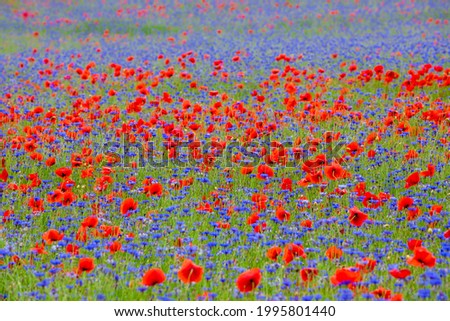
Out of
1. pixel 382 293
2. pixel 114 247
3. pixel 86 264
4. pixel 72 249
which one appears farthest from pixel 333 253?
pixel 72 249

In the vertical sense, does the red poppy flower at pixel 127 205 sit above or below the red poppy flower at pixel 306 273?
above

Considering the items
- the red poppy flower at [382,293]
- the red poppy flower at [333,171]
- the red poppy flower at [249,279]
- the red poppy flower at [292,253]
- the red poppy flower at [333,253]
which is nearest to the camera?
the red poppy flower at [249,279]

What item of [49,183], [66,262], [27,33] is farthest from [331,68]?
[27,33]

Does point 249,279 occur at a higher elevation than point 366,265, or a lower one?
higher

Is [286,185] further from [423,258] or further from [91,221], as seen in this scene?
[423,258]

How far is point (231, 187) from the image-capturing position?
5281mm

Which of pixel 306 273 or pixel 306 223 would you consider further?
pixel 306 223

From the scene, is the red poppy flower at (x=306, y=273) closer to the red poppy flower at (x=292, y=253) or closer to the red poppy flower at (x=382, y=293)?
the red poppy flower at (x=292, y=253)

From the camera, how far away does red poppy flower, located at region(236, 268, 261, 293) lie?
310 centimetres

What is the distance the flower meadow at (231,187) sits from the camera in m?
3.57

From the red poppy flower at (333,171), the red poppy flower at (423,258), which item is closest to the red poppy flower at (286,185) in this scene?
the red poppy flower at (333,171)

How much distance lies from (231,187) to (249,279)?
2.17 metres

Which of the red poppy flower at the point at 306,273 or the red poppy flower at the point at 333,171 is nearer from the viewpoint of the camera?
the red poppy flower at the point at 306,273

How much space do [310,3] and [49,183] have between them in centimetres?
1564
